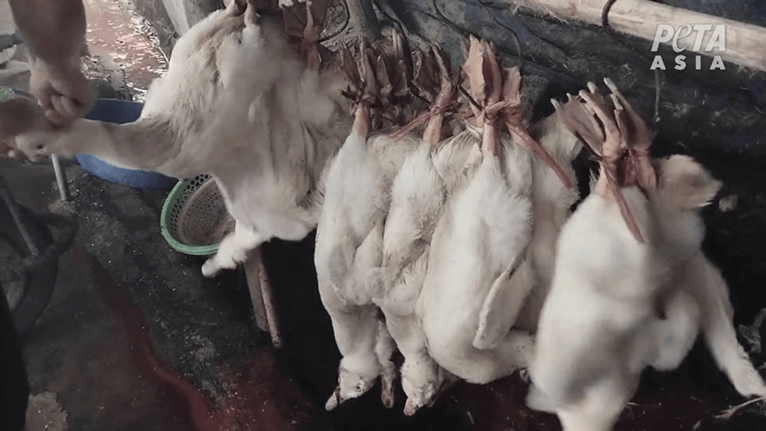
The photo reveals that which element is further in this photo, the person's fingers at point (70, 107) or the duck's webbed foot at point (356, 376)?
the duck's webbed foot at point (356, 376)

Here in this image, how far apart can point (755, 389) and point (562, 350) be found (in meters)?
0.28

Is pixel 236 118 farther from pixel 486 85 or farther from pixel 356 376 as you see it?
pixel 356 376

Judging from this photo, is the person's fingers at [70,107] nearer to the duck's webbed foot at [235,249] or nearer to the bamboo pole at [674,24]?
the duck's webbed foot at [235,249]

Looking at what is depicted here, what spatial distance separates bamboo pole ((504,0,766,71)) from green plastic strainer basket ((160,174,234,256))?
1191 mm

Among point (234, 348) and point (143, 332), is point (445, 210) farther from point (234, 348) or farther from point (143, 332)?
point (143, 332)

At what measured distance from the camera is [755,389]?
87 centimetres

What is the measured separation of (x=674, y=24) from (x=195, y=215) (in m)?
1.47

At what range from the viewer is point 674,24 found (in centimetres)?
89

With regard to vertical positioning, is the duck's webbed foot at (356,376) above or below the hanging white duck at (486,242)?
below

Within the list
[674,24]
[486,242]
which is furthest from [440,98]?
[674,24]

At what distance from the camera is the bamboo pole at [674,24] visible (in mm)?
818

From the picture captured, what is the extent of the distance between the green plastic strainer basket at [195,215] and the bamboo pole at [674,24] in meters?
1.19

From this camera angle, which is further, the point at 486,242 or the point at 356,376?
the point at 356,376

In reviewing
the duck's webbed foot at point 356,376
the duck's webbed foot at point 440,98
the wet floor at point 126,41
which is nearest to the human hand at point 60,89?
the duck's webbed foot at point 440,98
